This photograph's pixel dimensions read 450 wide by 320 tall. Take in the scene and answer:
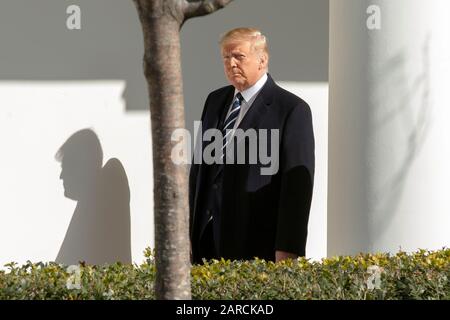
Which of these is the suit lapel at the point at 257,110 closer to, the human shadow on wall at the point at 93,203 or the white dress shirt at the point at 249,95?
the white dress shirt at the point at 249,95

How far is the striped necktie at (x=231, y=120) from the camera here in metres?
8.23

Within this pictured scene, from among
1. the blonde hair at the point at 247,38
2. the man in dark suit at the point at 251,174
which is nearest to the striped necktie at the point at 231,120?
the man in dark suit at the point at 251,174

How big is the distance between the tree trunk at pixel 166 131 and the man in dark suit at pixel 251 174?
76.6 inches

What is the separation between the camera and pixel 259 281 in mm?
6805

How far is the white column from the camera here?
26.6ft

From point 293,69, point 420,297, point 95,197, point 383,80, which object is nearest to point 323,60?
point 293,69

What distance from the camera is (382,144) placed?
26.9 feet

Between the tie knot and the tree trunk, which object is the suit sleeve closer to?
the tie knot

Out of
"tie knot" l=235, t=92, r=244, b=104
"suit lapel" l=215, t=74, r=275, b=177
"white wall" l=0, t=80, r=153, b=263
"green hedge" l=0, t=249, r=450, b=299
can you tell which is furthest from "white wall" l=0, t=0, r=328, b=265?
"green hedge" l=0, t=249, r=450, b=299

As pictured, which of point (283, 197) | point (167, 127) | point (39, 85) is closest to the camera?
point (167, 127)

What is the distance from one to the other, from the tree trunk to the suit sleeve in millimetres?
1886
